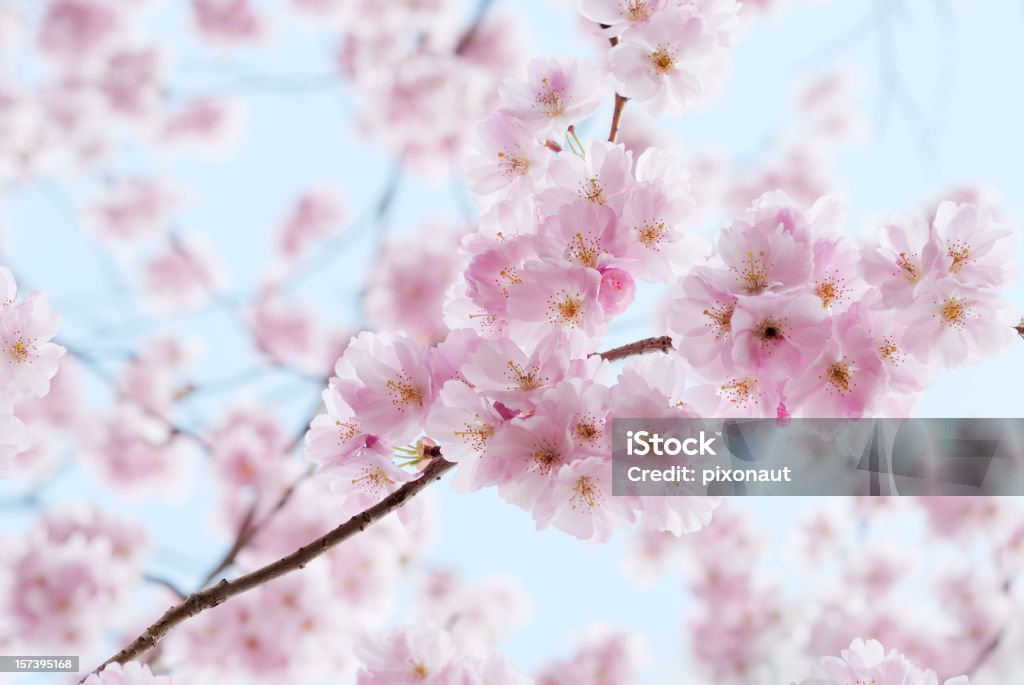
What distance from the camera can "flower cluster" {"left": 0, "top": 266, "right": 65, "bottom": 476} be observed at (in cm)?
79

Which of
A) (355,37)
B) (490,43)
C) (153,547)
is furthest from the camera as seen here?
(490,43)

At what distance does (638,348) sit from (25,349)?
0.60 meters

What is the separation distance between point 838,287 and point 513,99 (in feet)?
1.33

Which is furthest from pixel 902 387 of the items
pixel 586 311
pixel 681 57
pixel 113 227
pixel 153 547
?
pixel 113 227

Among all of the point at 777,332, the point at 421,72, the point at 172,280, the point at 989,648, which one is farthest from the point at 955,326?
the point at 172,280

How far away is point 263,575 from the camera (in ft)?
2.36

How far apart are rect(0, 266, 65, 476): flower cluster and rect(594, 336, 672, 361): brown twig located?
1.76 ft

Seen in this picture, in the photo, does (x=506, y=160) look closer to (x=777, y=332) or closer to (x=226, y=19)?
(x=777, y=332)

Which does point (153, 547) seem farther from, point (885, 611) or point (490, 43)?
point (490, 43)

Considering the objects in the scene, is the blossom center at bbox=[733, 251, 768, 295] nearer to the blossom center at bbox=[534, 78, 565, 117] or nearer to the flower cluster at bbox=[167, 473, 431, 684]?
the blossom center at bbox=[534, 78, 565, 117]

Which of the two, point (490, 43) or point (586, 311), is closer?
point (586, 311)

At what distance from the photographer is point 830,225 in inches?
29.6

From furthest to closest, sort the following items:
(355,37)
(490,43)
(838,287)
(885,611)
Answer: (490,43)
(355,37)
(885,611)
(838,287)

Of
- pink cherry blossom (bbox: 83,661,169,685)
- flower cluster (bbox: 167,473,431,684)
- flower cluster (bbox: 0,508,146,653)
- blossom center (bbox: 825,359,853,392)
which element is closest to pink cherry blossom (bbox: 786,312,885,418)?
blossom center (bbox: 825,359,853,392)
